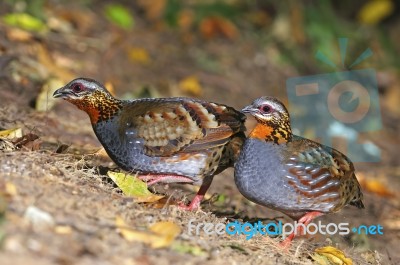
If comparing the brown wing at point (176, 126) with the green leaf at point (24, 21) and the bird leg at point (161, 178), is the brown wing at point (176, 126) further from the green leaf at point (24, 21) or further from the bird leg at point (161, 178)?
the green leaf at point (24, 21)

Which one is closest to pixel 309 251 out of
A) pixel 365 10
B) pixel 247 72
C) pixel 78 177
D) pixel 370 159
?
pixel 78 177

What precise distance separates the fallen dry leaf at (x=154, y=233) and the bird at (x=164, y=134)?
3.03 ft

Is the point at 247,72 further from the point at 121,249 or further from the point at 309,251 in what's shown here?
the point at 121,249

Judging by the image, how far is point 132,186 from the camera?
5477mm

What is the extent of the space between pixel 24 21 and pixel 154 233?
227 inches

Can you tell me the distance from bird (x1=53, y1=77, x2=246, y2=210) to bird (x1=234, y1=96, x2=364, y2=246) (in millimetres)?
251

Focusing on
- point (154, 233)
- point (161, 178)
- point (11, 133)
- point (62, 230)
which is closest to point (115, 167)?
point (161, 178)

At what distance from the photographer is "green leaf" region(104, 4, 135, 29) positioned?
37.8 feet

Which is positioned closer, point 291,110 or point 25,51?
point 25,51

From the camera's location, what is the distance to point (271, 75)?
1198 cm

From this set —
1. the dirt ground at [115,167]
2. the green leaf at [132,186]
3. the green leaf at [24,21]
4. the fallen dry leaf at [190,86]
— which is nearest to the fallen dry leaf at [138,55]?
the dirt ground at [115,167]

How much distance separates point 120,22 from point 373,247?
247 inches

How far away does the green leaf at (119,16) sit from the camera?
37.8ft

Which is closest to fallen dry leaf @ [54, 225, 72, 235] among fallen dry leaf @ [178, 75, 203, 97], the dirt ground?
the dirt ground
